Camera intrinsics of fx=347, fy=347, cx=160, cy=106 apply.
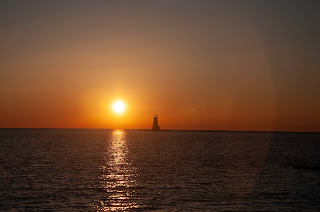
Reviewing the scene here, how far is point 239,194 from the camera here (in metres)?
36.5

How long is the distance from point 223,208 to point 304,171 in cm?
3279

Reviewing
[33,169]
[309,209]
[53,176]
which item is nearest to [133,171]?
[53,176]

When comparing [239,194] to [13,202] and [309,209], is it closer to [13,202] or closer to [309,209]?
[309,209]

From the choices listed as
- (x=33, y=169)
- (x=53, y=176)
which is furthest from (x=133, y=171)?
(x=33, y=169)

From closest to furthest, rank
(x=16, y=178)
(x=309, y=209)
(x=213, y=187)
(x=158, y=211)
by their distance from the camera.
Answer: (x=158, y=211) → (x=309, y=209) → (x=213, y=187) → (x=16, y=178)

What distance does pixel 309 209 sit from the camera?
30688 millimetres

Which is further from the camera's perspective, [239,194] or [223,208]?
[239,194]

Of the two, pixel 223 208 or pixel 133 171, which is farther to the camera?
pixel 133 171

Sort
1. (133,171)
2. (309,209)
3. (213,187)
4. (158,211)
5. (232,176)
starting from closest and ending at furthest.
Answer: (158,211) → (309,209) → (213,187) → (232,176) → (133,171)

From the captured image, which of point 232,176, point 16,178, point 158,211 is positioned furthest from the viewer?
A: point 232,176

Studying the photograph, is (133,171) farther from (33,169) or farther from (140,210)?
(140,210)

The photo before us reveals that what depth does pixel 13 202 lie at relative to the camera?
1229 inches

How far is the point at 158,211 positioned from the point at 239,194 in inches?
454

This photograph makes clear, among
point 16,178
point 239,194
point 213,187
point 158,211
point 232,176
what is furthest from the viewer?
point 232,176
